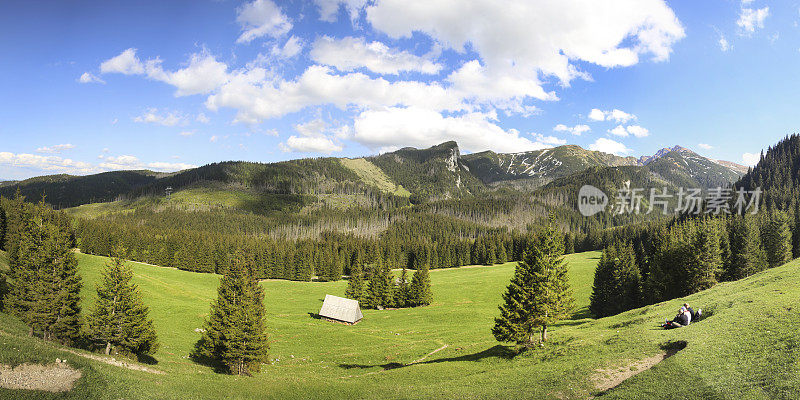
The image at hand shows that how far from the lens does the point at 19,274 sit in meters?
36.8

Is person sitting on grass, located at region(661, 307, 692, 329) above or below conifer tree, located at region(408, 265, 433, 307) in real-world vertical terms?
above

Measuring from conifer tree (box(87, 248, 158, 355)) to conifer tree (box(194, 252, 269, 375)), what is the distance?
→ 643 centimetres

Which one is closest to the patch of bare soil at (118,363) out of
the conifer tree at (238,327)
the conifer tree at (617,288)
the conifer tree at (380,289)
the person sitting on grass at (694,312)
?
the conifer tree at (238,327)

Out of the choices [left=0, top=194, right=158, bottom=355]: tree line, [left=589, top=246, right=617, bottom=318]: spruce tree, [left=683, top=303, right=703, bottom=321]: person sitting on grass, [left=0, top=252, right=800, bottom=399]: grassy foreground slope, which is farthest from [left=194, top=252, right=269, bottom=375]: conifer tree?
[left=589, top=246, right=617, bottom=318]: spruce tree

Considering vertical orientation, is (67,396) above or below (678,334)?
below

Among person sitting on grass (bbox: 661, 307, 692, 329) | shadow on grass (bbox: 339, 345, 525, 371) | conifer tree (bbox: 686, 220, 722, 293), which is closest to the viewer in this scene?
person sitting on grass (bbox: 661, 307, 692, 329)

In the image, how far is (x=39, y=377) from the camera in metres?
22.2

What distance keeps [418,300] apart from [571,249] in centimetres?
13153

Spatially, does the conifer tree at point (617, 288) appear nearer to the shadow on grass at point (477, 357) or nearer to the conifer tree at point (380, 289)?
the shadow on grass at point (477, 357)

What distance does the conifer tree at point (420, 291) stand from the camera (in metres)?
88.6

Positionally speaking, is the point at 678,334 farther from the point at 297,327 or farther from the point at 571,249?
the point at 571,249

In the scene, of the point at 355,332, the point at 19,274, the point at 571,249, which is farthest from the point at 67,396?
the point at 571,249

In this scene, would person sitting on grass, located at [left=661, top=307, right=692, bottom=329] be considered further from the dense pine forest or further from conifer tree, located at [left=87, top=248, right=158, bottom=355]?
conifer tree, located at [left=87, top=248, right=158, bottom=355]

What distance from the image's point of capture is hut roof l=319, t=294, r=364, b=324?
73188 millimetres
